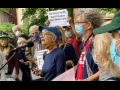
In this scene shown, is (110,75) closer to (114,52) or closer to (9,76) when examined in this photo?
(114,52)

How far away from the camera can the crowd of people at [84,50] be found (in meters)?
1.74

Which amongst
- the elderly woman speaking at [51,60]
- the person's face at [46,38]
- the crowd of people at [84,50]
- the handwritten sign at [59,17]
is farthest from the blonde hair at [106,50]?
the handwritten sign at [59,17]

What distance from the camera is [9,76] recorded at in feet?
16.2

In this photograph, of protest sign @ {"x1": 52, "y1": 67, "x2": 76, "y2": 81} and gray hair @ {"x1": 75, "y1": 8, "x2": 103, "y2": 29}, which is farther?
gray hair @ {"x1": 75, "y1": 8, "x2": 103, "y2": 29}

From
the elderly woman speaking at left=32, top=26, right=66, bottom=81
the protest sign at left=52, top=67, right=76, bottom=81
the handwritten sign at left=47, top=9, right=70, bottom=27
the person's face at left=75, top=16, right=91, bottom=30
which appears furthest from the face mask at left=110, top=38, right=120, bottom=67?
the handwritten sign at left=47, top=9, right=70, bottom=27

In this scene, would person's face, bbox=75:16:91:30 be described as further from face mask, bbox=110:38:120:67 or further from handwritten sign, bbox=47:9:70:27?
face mask, bbox=110:38:120:67

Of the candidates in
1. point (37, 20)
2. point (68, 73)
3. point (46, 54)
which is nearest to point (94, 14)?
point (46, 54)

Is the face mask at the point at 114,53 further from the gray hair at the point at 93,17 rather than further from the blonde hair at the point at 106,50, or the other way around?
the gray hair at the point at 93,17

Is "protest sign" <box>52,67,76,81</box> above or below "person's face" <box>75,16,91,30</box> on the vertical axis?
below

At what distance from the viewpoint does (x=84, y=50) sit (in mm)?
2812

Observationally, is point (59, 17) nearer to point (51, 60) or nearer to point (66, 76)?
point (51, 60)

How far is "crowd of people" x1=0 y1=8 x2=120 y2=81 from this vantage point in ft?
5.70

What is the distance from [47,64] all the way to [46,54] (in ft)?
0.90

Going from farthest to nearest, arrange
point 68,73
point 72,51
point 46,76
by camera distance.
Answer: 1. point 72,51
2. point 46,76
3. point 68,73
